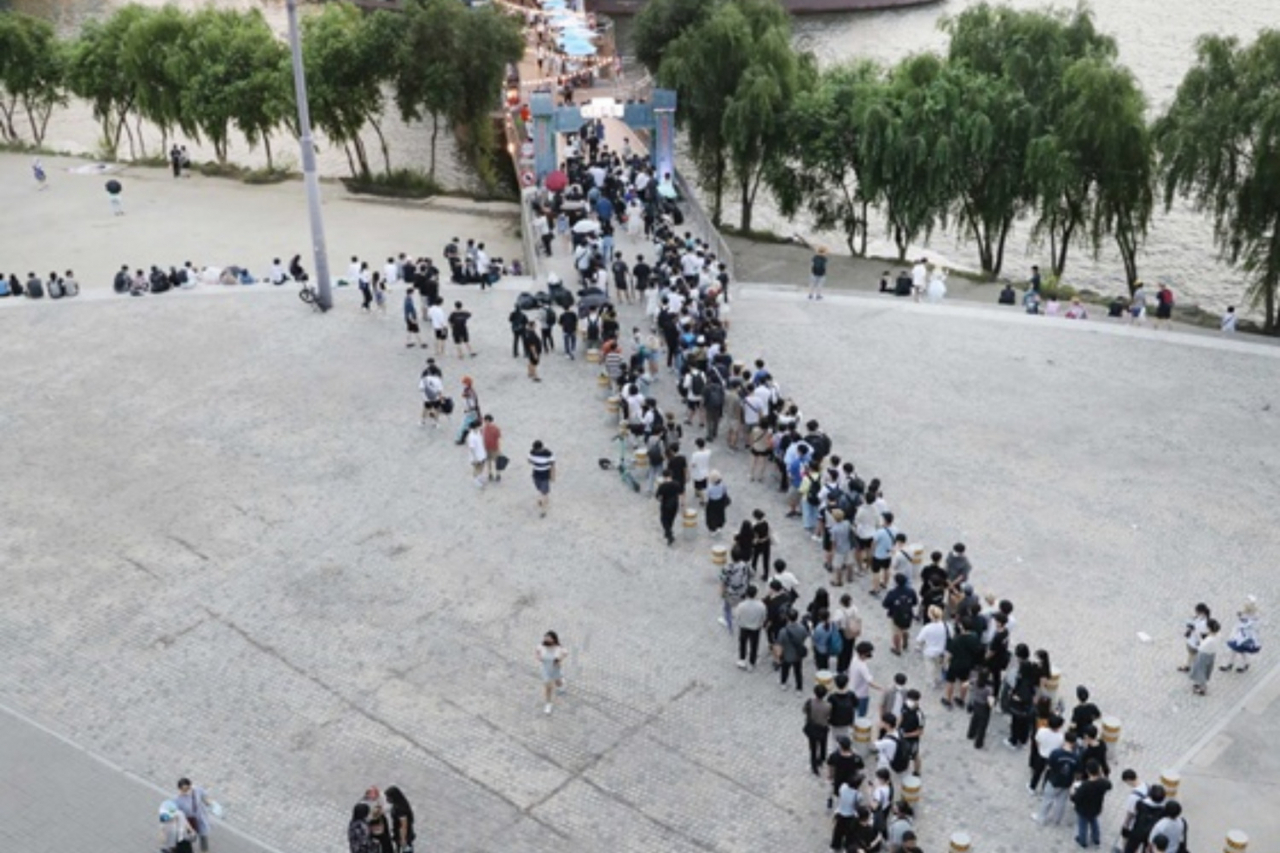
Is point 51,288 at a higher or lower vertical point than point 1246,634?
higher

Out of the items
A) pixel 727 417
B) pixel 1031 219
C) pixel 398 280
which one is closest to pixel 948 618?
pixel 727 417

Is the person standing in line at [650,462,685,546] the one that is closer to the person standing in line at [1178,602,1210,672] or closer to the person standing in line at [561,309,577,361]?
the person standing in line at [561,309,577,361]

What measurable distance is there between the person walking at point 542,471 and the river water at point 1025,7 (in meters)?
27.7

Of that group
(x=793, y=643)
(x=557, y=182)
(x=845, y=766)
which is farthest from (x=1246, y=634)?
(x=557, y=182)

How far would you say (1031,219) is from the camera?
50.1 meters

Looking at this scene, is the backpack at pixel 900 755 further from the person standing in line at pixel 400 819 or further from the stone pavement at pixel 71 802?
the stone pavement at pixel 71 802

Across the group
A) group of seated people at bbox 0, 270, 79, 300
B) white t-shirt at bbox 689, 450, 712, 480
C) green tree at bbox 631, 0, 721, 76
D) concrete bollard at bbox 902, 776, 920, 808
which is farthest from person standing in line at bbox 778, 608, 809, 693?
green tree at bbox 631, 0, 721, 76

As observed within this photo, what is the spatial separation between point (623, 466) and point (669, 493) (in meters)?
2.45

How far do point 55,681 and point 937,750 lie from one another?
1192cm

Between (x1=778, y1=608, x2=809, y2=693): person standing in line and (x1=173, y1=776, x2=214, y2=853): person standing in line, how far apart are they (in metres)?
7.17

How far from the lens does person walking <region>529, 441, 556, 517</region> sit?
22.4 meters

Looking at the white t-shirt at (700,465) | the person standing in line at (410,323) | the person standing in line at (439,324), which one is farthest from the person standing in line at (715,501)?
the person standing in line at (410,323)

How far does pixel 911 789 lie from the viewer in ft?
52.7

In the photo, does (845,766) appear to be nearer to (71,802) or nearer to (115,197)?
(71,802)
